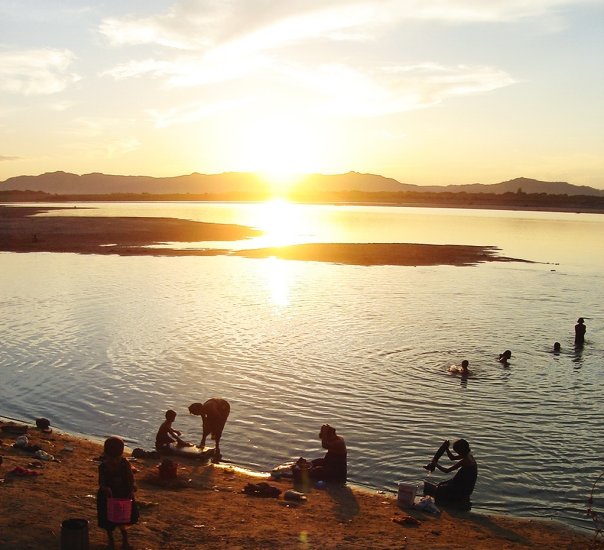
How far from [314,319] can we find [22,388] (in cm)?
1661

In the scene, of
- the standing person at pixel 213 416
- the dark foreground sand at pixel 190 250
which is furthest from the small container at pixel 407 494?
the dark foreground sand at pixel 190 250

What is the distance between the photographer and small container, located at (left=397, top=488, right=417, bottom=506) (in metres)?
13.8

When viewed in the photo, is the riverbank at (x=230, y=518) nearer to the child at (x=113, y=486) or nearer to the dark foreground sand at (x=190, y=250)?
the child at (x=113, y=486)

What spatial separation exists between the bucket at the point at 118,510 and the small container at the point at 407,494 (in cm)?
619

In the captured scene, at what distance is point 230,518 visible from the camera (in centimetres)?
1244

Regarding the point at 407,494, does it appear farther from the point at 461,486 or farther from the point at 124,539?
the point at 124,539

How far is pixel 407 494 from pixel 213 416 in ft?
17.3

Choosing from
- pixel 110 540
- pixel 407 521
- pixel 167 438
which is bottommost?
pixel 407 521

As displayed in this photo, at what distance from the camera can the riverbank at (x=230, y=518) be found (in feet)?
36.4

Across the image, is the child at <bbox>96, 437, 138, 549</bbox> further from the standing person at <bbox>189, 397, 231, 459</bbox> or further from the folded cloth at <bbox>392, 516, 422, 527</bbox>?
the standing person at <bbox>189, 397, 231, 459</bbox>

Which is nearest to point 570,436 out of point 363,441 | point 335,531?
point 363,441

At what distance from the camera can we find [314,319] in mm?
34844

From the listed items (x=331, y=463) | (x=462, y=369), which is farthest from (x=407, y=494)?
(x=462, y=369)

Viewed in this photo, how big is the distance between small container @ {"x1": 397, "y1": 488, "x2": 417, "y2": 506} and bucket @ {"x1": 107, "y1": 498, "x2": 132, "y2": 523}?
619 cm
